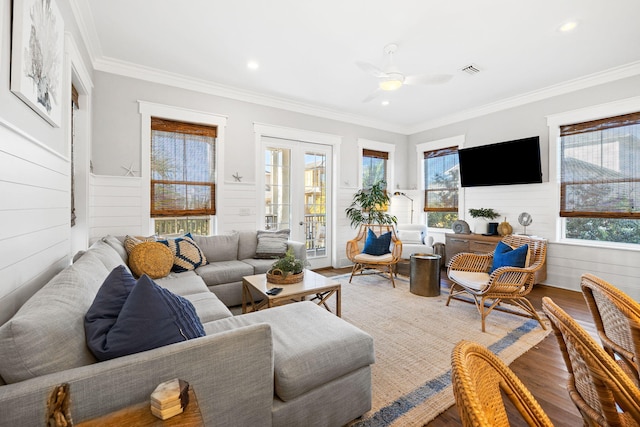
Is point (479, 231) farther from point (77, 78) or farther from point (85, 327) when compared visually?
point (77, 78)

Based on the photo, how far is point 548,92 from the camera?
428cm

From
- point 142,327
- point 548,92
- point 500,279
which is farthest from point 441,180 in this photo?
point 142,327

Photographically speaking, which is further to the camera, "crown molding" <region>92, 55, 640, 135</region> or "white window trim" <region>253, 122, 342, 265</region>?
"white window trim" <region>253, 122, 342, 265</region>

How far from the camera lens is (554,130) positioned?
427cm

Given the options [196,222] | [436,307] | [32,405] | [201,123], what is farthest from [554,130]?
[32,405]

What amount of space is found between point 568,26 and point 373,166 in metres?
3.59

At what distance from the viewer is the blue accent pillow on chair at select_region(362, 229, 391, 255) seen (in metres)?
4.54

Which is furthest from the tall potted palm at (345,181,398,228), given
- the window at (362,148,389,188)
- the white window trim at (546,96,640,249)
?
the white window trim at (546,96,640,249)

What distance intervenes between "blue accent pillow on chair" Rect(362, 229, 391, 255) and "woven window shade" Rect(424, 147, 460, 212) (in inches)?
73.7

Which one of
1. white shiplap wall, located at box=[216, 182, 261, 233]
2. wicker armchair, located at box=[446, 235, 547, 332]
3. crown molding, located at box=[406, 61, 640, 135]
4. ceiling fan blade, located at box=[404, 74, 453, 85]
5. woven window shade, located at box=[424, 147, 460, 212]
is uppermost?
crown molding, located at box=[406, 61, 640, 135]

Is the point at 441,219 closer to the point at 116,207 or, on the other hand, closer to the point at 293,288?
the point at 293,288

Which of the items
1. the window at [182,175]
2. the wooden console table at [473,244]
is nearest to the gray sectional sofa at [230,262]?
the window at [182,175]

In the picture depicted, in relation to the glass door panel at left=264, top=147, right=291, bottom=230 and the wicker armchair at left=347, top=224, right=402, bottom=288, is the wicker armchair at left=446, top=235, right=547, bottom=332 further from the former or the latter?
the glass door panel at left=264, top=147, right=291, bottom=230

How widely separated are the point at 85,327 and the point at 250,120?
393 cm
